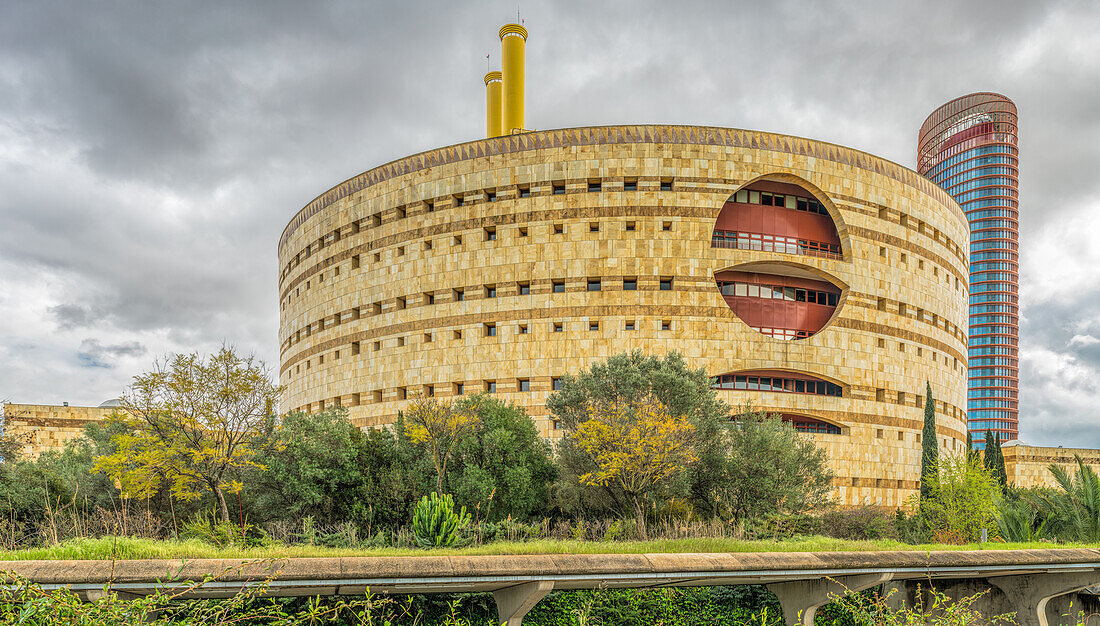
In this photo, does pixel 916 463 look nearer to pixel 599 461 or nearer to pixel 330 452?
pixel 599 461

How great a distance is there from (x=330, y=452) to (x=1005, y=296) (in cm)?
12994

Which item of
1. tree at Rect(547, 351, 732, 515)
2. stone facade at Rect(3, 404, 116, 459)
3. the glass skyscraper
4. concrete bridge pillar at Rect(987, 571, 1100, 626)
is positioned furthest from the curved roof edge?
the glass skyscraper

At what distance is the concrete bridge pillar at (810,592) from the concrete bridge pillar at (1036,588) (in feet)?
13.1

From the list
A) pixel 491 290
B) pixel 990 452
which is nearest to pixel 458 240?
pixel 491 290

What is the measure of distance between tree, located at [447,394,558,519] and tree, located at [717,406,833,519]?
5.86 metres

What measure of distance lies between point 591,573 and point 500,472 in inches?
518

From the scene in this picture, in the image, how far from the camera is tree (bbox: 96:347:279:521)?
21.7 m

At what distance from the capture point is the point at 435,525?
1781cm

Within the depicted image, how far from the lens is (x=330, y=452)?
Answer: 952 inches

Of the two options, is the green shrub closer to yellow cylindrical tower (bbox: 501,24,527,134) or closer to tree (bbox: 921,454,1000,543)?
tree (bbox: 921,454,1000,543)

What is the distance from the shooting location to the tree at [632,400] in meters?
23.8

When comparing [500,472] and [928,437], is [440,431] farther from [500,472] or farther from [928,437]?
[928,437]

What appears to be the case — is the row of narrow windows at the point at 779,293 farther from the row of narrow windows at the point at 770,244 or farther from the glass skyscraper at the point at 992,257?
the glass skyscraper at the point at 992,257

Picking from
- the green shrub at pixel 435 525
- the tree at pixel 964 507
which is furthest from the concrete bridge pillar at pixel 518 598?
the tree at pixel 964 507
